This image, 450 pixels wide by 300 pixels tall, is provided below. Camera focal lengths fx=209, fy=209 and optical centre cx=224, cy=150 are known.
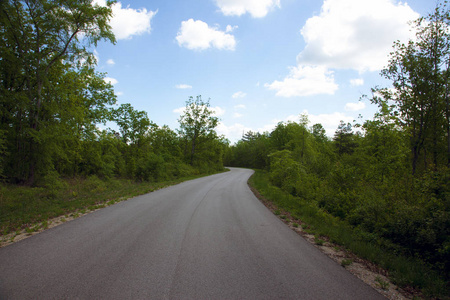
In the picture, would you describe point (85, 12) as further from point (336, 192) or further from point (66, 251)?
point (336, 192)

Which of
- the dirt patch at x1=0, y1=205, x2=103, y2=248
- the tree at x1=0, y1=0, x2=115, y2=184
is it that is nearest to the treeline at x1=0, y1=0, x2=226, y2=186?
the tree at x1=0, y1=0, x2=115, y2=184

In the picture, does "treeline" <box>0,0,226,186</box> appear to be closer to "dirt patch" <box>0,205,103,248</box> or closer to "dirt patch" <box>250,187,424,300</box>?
"dirt patch" <box>0,205,103,248</box>

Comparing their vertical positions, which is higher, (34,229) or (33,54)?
(33,54)

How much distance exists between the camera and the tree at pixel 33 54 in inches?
443

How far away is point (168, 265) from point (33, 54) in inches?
583

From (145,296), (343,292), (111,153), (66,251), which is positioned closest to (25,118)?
(111,153)

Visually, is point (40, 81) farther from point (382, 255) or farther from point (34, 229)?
point (382, 255)

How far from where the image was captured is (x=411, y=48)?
12.2 metres

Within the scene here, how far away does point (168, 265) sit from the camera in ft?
12.2

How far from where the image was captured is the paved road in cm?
297

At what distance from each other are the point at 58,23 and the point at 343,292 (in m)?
17.2

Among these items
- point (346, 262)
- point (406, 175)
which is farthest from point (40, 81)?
point (406, 175)

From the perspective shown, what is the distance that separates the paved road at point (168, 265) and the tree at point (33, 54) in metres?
9.41

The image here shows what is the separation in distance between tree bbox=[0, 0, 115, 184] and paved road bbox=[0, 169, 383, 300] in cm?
941
